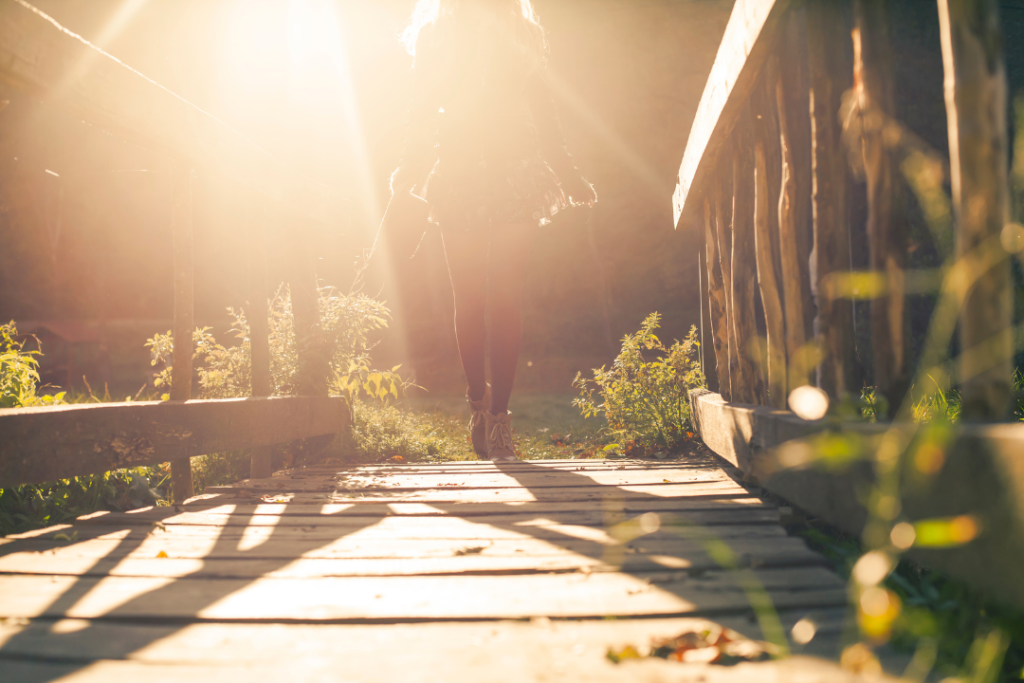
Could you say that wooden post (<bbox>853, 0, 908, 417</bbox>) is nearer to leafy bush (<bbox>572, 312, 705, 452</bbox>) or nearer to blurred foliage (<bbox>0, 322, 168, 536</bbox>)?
leafy bush (<bbox>572, 312, 705, 452</bbox>)

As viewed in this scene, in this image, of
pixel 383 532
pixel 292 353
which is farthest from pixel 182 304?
pixel 383 532

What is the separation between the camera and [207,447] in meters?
2.29

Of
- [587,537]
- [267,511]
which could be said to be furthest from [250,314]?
[587,537]

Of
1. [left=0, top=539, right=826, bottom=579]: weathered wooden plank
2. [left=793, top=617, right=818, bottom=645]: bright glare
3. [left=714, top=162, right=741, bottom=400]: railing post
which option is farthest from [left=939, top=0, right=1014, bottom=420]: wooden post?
[left=714, top=162, right=741, bottom=400]: railing post

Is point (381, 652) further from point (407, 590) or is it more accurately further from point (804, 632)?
point (804, 632)

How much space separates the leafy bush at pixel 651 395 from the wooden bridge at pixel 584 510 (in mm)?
618

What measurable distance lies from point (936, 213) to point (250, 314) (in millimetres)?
2793

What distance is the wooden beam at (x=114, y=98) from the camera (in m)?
1.58

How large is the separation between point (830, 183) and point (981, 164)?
1.43 feet

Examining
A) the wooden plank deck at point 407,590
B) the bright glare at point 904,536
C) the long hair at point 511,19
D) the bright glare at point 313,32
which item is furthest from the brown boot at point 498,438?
the bright glare at point 313,32

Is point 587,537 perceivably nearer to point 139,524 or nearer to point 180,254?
point 139,524

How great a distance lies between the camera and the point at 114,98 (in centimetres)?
192

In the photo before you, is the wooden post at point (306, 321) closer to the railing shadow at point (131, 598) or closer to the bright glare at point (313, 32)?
the railing shadow at point (131, 598)

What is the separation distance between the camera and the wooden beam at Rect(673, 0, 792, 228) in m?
1.52
